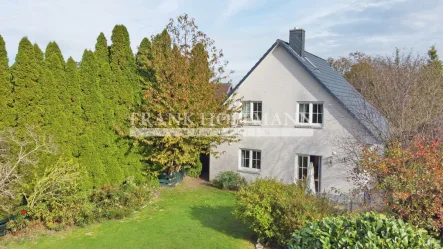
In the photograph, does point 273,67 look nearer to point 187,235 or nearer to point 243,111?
Answer: point 243,111

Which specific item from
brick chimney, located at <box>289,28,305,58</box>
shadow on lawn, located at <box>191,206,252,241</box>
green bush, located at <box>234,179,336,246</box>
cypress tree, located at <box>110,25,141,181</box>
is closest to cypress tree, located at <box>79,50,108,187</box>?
cypress tree, located at <box>110,25,141,181</box>

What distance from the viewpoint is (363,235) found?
462 centimetres

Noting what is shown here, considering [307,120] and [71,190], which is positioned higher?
[307,120]

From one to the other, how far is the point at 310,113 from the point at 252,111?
128 inches

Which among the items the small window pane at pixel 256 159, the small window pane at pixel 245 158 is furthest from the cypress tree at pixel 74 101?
the small window pane at pixel 256 159

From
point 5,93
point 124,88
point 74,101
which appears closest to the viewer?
point 5,93

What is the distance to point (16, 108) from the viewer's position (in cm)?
983

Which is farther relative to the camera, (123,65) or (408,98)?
(123,65)

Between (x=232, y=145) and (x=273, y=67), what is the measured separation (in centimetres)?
493

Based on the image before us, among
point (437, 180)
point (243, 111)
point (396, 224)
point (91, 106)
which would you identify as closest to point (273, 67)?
point (243, 111)

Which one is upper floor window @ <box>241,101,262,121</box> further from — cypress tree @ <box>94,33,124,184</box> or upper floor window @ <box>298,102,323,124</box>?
cypress tree @ <box>94,33,124,184</box>

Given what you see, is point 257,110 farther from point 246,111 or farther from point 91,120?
point 91,120

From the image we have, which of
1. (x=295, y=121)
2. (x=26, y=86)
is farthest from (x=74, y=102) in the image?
(x=295, y=121)

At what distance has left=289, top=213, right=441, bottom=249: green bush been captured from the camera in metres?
4.31
